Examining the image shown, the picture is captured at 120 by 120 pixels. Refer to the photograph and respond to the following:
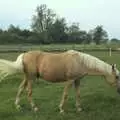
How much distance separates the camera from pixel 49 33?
253ft

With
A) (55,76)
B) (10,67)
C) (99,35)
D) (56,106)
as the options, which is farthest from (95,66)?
(99,35)

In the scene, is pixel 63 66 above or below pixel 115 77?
above

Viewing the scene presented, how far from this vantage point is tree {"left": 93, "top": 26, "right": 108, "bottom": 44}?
77.7 meters

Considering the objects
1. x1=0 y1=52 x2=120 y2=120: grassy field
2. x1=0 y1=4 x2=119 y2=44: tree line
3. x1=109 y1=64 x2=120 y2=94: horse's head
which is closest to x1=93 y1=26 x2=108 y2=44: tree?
x1=0 y1=4 x2=119 y2=44: tree line

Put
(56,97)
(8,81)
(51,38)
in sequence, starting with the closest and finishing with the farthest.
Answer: (56,97), (8,81), (51,38)

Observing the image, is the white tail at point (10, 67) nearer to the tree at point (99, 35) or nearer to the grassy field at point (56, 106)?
the grassy field at point (56, 106)

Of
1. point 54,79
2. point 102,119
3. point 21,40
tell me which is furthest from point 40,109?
point 21,40

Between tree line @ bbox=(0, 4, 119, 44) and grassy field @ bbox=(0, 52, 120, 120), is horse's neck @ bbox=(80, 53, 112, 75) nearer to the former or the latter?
grassy field @ bbox=(0, 52, 120, 120)

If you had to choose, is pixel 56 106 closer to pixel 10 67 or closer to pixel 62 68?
pixel 62 68

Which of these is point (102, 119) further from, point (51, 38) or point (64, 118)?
point (51, 38)

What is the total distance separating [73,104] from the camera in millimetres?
9859

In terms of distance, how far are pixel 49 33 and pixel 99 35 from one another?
1172cm

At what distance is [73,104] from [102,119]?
1946mm

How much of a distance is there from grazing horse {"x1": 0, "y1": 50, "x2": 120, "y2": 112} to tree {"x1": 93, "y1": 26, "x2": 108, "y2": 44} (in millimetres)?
67064
